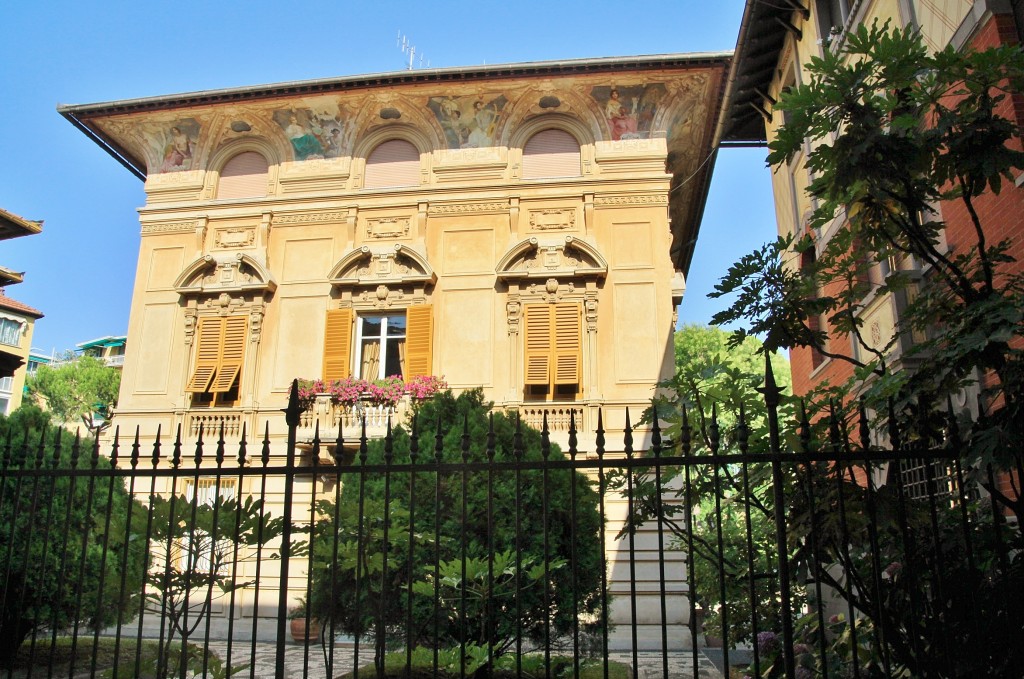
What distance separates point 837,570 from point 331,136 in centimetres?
1429

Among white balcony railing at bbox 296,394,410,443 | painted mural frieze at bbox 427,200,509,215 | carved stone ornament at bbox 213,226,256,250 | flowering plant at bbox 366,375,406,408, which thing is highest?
painted mural frieze at bbox 427,200,509,215

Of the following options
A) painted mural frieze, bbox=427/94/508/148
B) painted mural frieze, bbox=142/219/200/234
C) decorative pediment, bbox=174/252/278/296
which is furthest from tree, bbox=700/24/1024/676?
painted mural frieze, bbox=142/219/200/234

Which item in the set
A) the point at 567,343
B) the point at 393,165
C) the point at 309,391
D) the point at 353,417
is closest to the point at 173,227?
the point at 393,165

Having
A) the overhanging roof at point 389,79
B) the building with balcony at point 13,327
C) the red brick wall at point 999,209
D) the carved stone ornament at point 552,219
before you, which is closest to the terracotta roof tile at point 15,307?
the building with balcony at point 13,327

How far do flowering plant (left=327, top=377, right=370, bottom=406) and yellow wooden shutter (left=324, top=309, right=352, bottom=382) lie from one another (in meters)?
0.59

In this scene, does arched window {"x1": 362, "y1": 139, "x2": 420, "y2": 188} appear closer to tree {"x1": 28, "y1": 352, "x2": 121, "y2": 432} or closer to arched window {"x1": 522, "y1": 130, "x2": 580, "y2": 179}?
arched window {"x1": 522, "y1": 130, "x2": 580, "y2": 179}

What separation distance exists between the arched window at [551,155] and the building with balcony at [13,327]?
10.7 m

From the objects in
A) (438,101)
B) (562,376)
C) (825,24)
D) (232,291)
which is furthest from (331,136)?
(825,24)

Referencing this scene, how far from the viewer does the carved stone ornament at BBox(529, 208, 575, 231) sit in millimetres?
17562

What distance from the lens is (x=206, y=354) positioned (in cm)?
1775

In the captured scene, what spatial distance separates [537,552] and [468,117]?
1171 centimetres

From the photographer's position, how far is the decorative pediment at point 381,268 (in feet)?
57.4

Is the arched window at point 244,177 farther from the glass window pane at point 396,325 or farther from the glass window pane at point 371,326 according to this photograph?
the glass window pane at point 396,325

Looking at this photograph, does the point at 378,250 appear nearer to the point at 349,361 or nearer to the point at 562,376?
the point at 349,361
